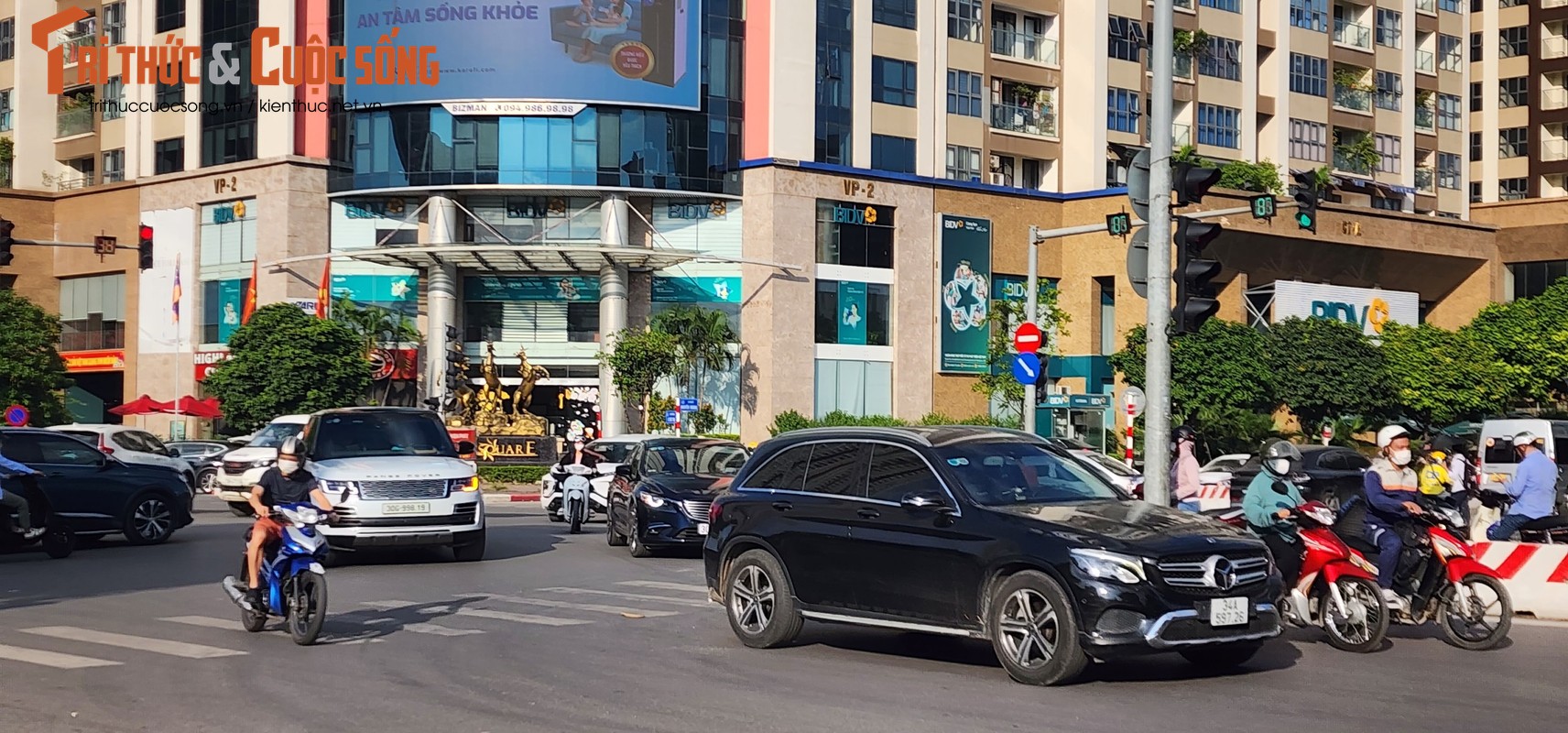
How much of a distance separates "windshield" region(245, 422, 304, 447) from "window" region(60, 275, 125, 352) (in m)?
38.5

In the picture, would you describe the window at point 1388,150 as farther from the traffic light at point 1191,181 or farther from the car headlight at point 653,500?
the traffic light at point 1191,181

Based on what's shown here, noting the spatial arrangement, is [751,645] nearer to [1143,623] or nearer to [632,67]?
[1143,623]

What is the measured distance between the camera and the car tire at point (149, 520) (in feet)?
75.5

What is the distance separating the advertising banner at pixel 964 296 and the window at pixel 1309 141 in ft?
49.7

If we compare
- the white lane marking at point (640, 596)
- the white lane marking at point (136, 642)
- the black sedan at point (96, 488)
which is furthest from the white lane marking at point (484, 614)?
the black sedan at point (96, 488)

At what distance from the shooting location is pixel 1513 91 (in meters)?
81.1

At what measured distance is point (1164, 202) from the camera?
1571cm

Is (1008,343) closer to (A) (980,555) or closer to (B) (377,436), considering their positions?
(B) (377,436)

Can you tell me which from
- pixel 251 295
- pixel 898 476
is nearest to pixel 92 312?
pixel 251 295

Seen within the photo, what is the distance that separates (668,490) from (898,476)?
10440mm

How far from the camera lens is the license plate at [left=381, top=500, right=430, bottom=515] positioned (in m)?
18.7

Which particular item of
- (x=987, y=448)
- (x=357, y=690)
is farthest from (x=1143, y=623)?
(x=357, y=690)

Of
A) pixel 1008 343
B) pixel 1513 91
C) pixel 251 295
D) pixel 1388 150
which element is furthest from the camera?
pixel 1513 91

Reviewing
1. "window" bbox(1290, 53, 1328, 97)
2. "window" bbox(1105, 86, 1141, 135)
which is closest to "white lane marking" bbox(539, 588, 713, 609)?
"window" bbox(1105, 86, 1141, 135)
